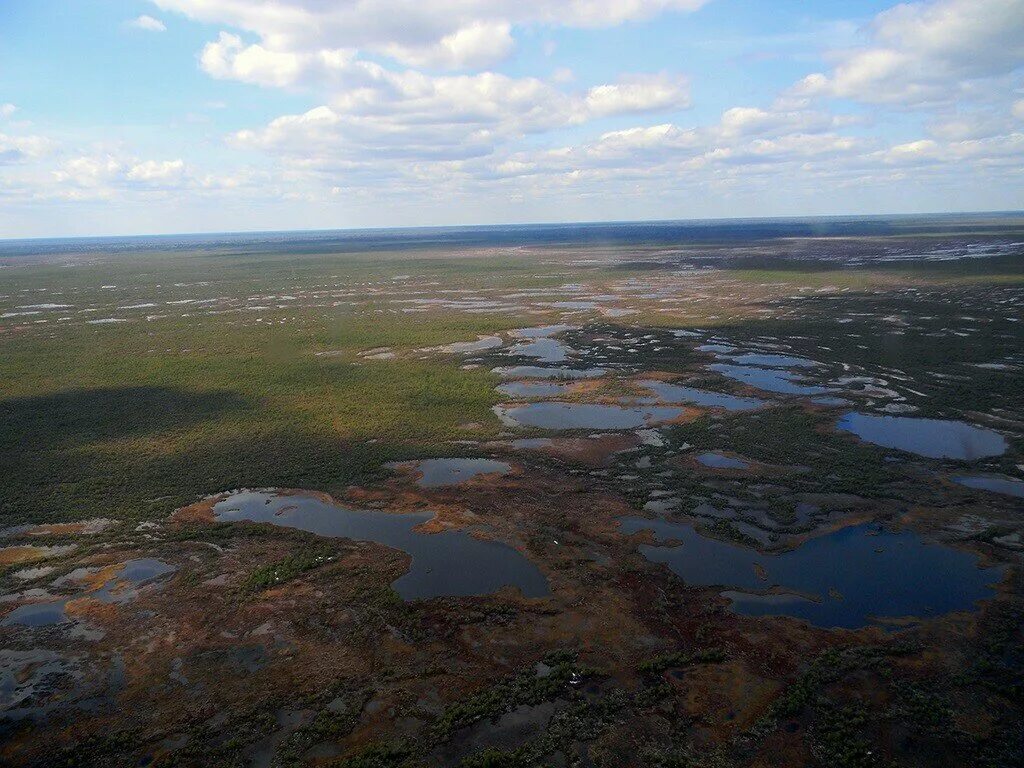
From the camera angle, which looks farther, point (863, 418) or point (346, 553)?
point (863, 418)

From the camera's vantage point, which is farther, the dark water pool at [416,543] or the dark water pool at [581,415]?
the dark water pool at [581,415]

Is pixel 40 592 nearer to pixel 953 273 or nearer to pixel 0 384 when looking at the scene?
pixel 0 384

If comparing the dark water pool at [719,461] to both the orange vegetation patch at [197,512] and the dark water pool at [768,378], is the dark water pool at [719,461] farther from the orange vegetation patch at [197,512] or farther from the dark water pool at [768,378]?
the orange vegetation patch at [197,512]

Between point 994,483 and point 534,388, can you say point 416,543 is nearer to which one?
point 534,388

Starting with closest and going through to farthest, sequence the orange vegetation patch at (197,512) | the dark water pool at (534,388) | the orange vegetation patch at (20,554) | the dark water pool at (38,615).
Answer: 1. the dark water pool at (38,615)
2. the orange vegetation patch at (20,554)
3. the orange vegetation patch at (197,512)
4. the dark water pool at (534,388)

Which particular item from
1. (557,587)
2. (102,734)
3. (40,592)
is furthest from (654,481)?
(40,592)

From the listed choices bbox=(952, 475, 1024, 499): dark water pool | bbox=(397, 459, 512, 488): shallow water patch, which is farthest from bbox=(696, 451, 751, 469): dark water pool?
bbox=(397, 459, 512, 488): shallow water patch

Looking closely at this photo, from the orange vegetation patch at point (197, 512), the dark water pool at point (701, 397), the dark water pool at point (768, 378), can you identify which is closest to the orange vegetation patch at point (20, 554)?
the orange vegetation patch at point (197, 512)
